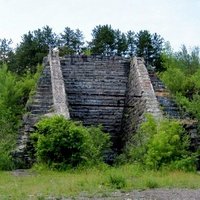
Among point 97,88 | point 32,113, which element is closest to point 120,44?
point 97,88

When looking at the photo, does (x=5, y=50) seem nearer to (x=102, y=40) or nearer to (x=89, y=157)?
(x=102, y=40)

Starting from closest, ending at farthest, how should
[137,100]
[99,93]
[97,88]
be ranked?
1. [137,100]
2. [99,93]
3. [97,88]

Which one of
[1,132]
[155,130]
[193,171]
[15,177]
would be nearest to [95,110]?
[1,132]

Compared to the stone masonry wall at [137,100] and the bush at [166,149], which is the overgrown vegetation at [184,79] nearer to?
the stone masonry wall at [137,100]

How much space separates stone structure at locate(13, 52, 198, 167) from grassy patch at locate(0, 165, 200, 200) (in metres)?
4.83

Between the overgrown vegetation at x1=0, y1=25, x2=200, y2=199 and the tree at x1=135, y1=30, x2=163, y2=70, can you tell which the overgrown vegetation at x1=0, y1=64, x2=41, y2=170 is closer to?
the overgrown vegetation at x1=0, y1=25, x2=200, y2=199

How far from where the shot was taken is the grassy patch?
9777 millimetres

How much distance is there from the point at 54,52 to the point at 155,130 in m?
8.97

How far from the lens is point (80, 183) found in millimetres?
10945

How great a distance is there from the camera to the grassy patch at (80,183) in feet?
32.1

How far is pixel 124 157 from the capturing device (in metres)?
17.6

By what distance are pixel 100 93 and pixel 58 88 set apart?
2.91 metres

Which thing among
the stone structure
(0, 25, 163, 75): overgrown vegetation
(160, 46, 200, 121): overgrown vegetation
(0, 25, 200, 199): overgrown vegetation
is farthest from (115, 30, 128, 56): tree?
the stone structure

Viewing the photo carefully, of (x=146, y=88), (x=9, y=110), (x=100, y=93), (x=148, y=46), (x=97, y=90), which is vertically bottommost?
(x=9, y=110)
